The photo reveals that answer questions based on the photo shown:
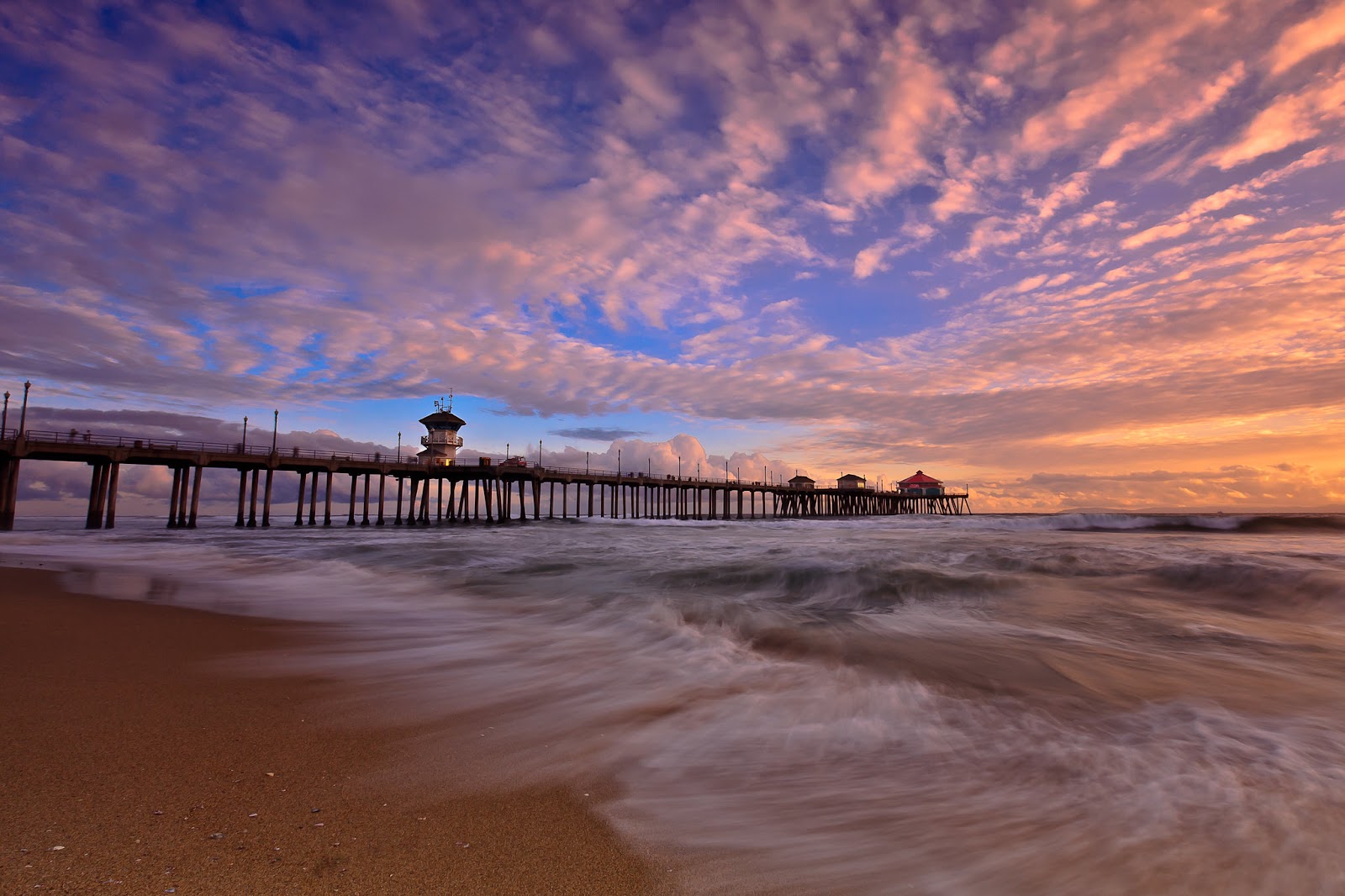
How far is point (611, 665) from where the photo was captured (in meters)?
6.55

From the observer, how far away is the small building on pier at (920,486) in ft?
420

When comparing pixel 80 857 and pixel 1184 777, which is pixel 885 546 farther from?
pixel 80 857

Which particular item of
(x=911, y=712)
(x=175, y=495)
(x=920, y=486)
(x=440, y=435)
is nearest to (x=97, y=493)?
(x=175, y=495)

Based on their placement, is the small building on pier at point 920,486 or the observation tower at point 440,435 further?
the small building on pier at point 920,486

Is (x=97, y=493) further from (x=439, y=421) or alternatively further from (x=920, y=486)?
(x=920, y=486)

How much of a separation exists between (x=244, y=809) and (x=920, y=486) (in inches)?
5421

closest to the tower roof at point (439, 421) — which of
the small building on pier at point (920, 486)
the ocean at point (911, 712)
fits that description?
the ocean at point (911, 712)

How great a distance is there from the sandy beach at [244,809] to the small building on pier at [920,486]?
134 metres

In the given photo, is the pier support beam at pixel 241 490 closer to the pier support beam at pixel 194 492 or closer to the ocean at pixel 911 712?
the pier support beam at pixel 194 492

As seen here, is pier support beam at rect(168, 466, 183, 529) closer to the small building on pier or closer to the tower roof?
the tower roof

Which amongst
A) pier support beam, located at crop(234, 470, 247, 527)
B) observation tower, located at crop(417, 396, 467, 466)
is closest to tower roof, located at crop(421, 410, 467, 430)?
observation tower, located at crop(417, 396, 467, 466)

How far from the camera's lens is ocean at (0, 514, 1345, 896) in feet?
9.20

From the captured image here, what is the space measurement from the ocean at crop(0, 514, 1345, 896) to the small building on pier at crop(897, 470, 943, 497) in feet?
401

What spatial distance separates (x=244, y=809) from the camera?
2707mm
